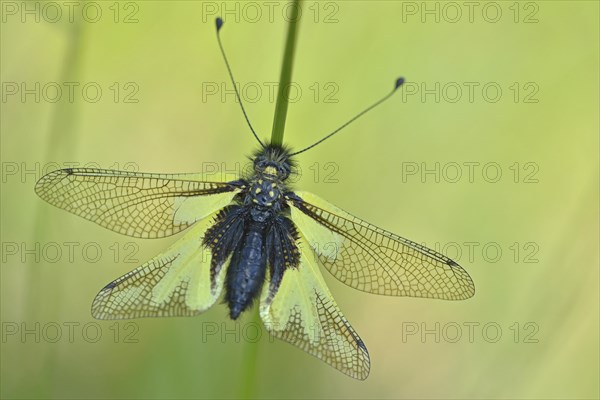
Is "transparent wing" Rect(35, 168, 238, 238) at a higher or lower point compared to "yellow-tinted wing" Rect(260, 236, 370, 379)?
higher

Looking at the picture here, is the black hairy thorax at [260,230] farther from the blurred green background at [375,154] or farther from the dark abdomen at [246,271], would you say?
the blurred green background at [375,154]

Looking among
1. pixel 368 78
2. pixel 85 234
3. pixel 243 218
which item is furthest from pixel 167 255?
pixel 368 78

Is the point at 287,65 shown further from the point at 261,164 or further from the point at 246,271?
the point at 246,271

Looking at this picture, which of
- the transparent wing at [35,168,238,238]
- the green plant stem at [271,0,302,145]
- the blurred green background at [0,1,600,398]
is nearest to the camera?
the green plant stem at [271,0,302,145]

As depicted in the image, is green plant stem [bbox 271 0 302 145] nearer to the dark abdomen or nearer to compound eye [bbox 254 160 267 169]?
compound eye [bbox 254 160 267 169]

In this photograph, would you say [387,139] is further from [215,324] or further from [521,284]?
[215,324]

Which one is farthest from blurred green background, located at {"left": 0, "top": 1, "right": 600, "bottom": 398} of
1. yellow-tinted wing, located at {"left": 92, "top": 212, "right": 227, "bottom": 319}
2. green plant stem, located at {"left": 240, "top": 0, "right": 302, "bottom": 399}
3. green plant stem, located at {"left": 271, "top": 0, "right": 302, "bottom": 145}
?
green plant stem, located at {"left": 271, "top": 0, "right": 302, "bottom": 145}
